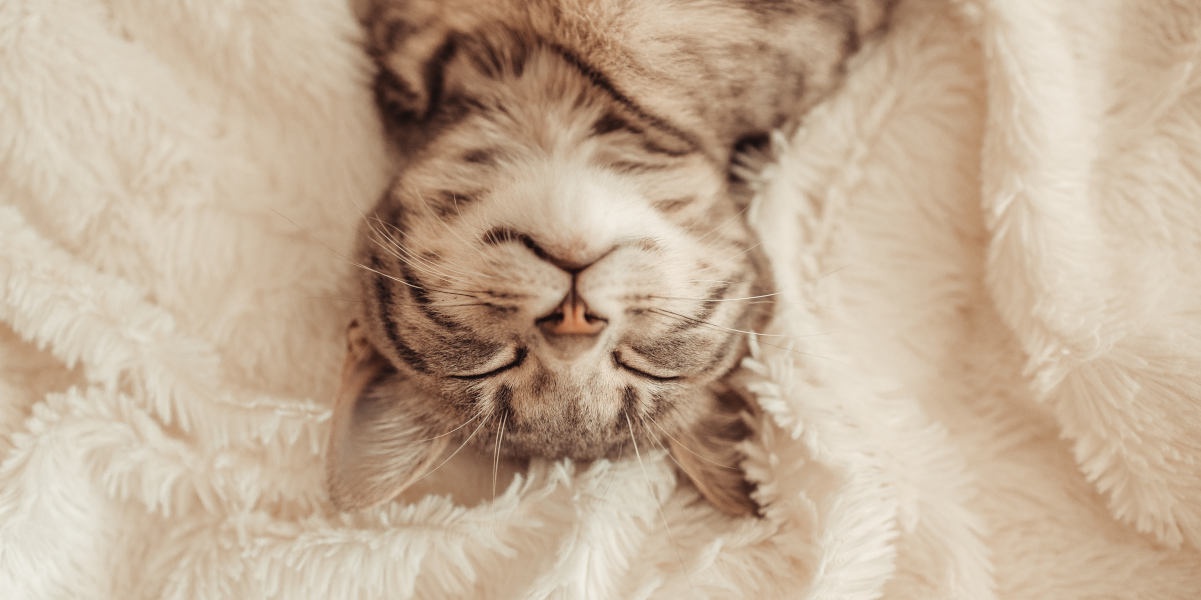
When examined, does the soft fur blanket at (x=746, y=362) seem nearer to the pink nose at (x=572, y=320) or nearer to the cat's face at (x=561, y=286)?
the cat's face at (x=561, y=286)

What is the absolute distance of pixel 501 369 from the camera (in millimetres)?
875

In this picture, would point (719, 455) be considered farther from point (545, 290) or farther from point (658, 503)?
point (545, 290)

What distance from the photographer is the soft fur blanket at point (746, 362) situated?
95cm

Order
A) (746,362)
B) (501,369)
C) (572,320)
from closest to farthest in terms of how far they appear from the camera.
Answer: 1. (572,320)
2. (501,369)
3. (746,362)

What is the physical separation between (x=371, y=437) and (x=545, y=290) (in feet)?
1.18

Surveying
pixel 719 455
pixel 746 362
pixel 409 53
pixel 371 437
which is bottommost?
pixel 371 437

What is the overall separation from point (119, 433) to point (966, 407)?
118cm

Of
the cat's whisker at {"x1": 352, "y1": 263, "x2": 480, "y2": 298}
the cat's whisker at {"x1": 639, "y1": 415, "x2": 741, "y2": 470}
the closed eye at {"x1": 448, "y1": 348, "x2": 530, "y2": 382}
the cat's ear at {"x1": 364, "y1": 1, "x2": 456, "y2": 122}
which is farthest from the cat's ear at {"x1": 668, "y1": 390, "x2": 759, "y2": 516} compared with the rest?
the cat's ear at {"x1": 364, "y1": 1, "x2": 456, "y2": 122}

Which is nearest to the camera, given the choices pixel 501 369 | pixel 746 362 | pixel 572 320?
pixel 572 320

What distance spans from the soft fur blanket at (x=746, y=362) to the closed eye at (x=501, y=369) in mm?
199

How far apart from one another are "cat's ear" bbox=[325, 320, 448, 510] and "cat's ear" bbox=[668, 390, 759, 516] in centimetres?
32

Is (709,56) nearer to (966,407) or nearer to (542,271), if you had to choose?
(542,271)

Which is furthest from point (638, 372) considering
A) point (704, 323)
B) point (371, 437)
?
point (371, 437)

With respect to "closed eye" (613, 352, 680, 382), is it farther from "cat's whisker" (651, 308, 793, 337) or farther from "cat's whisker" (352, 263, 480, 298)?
"cat's whisker" (352, 263, 480, 298)
